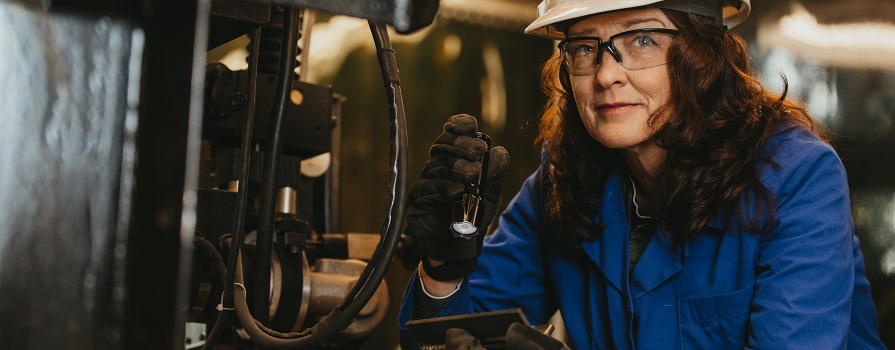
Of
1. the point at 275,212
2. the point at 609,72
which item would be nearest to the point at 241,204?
the point at 275,212

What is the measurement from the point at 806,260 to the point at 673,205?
9.0 inches

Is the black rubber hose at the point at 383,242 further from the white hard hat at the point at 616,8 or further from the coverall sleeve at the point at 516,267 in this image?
the coverall sleeve at the point at 516,267

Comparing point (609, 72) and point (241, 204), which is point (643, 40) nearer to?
point (609, 72)

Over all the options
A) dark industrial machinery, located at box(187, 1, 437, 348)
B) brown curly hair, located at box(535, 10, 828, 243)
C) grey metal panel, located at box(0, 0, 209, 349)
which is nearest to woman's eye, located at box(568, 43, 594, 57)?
brown curly hair, located at box(535, 10, 828, 243)

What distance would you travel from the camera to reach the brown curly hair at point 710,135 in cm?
134

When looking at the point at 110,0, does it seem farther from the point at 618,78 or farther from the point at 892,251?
the point at 892,251

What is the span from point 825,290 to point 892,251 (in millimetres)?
789

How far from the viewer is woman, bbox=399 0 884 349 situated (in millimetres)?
1236

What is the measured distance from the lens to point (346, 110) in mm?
2439

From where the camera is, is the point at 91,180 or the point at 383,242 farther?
the point at 383,242

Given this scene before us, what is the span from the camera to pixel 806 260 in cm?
122

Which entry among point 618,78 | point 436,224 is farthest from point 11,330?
point 618,78

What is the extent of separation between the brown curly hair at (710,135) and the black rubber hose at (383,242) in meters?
0.53

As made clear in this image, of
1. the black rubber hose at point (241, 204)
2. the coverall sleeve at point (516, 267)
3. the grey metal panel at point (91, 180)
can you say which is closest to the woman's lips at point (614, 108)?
the coverall sleeve at point (516, 267)
